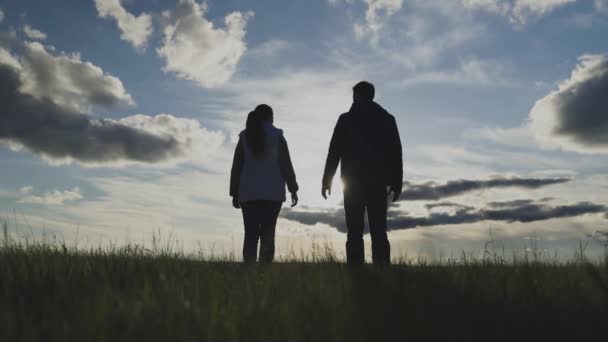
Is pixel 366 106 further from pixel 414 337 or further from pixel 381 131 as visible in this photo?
pixel 414 337

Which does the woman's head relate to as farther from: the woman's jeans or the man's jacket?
the woman's jeans

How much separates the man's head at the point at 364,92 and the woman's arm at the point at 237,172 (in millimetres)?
2037

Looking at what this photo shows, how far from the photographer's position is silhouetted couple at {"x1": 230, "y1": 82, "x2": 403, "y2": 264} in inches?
293

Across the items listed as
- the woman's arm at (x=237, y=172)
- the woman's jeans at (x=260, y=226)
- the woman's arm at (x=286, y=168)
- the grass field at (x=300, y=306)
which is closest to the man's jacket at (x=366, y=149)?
the woman's arm at (x=286, y=168)

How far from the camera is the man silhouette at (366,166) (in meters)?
7.41

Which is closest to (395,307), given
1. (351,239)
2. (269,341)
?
(269,341)

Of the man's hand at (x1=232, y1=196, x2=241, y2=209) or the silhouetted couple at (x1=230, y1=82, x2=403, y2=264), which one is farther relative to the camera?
the man's hand at (x1=232, y1=196, x2=241, y2=209)

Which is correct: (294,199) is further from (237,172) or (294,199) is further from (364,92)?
(364,92)

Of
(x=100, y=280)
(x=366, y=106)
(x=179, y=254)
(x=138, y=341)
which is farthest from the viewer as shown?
(x=366, y=106)

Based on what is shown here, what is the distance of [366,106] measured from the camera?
765cm

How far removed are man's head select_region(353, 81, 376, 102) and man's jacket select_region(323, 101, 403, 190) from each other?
88 mm

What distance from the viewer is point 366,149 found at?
7.49 m

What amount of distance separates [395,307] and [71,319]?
2.15 meters

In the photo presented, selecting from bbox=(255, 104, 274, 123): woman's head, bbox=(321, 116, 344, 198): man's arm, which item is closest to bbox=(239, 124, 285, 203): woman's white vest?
bbox=(255, 104, 274, 123): woman's head
